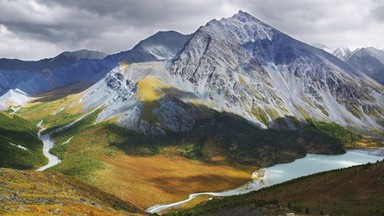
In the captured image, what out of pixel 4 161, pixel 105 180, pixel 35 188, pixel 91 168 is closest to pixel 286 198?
pixel 35 188

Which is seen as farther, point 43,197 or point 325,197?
point 325,197

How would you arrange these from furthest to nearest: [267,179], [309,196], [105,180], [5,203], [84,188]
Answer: [267,179], [105,180], [84,188], [309,196], [5,203]

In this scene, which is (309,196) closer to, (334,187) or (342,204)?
(334,187)

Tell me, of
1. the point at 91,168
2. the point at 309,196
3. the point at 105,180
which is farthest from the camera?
the point at 91,168

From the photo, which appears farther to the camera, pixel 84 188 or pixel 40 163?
pixel 40 163

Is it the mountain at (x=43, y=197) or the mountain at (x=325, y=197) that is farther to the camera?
the mountain at (x=43, y=197)

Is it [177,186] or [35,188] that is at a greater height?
[35,188]

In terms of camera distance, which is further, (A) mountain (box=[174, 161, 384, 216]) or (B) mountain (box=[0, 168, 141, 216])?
(B) mountain (box=[0, 168, 141, 216])
